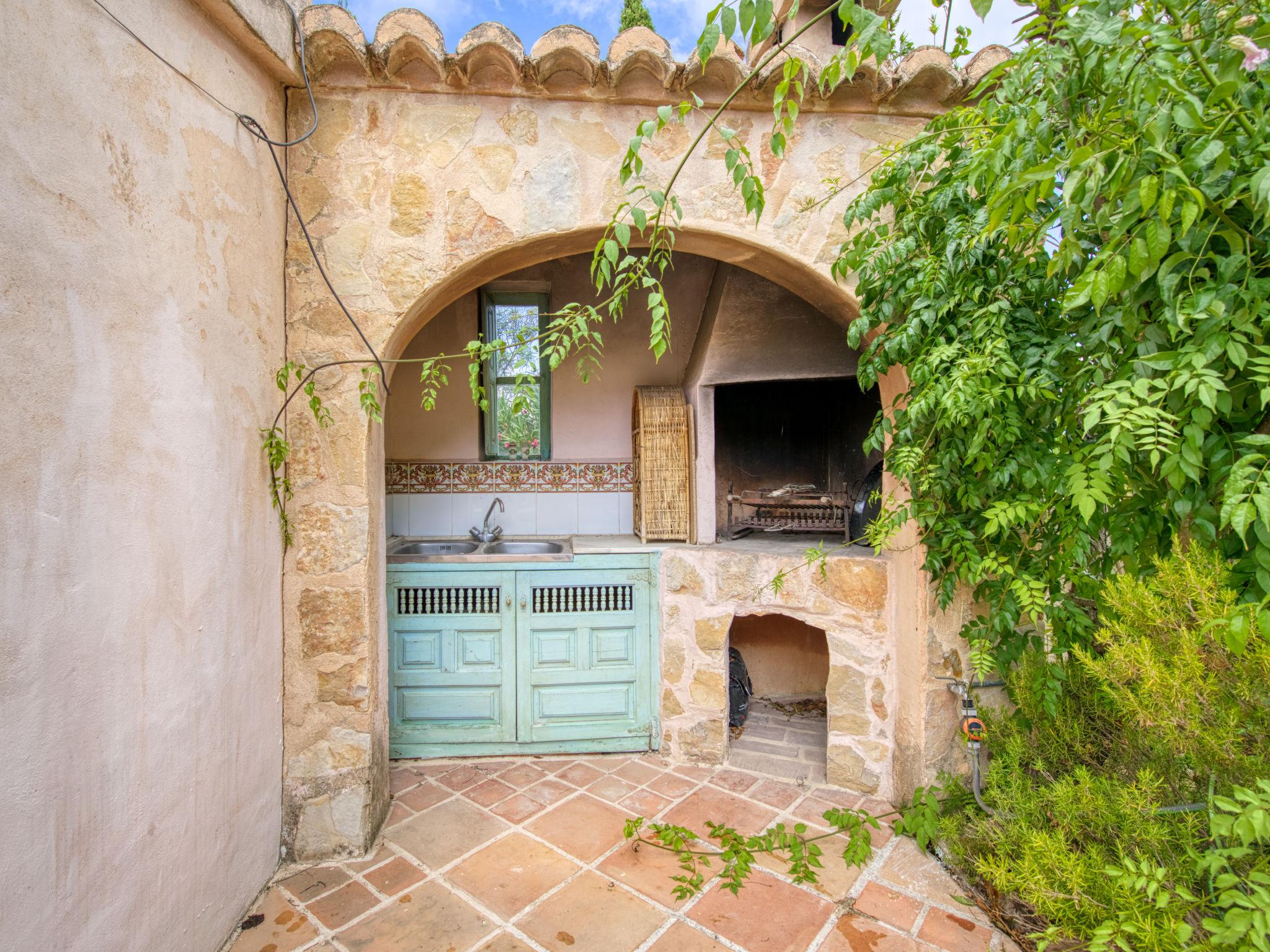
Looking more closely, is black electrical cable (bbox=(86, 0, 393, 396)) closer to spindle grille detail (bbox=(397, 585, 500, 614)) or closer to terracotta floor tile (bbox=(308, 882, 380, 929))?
spindle grille detail (bbox=(397, 585, 500, 614))

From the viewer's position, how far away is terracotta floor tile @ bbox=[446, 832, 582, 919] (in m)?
1.91

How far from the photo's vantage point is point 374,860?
2.11m

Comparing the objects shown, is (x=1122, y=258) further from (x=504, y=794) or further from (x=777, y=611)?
(x=504, y=794)

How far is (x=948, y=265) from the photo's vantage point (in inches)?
70.4

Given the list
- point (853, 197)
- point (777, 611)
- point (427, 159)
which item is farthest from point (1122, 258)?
point (427, 159)

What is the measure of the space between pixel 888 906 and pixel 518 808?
1.39 meters

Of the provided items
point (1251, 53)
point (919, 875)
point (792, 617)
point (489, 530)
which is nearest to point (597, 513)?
point (489, 530)

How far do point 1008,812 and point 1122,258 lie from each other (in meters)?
1.70

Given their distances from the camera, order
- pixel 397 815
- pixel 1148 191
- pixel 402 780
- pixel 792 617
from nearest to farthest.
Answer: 1. pixel 1148 191
2. pixel 397 815
3. pixel 402 780
4. pixel 792 617

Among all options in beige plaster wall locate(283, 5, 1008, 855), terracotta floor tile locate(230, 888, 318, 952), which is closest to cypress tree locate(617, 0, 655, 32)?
beige plaster wall locate(283, 5, 1008, 855)

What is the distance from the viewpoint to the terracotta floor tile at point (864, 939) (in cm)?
171

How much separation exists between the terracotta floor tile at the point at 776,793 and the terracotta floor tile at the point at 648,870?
470 mm

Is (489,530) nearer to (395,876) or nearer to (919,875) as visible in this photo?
(395,876)

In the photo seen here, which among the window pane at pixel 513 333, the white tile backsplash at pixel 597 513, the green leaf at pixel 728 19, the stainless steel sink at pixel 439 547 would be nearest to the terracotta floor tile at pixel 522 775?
the stainless steel sink at pixel 439 547
